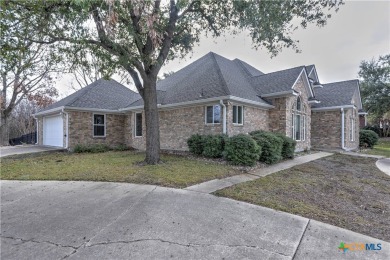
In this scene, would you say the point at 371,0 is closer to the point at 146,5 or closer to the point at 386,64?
the point at 146,5

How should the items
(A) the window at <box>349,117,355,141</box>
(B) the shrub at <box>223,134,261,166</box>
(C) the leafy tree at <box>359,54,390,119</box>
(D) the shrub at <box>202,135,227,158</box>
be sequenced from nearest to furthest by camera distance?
(B) the shrub at <box>223,134,261,166</box> → (D) the shrub at <box>202,135,227,158</box> → (A) the window at <box>349,117,355,141</box> → (C) the leafy tree at <box>359,54,390,119</box>

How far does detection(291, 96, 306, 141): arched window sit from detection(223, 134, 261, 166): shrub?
6.27 m

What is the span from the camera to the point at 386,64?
28.4 meters

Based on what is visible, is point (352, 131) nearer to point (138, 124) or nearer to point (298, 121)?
point (298, 121)

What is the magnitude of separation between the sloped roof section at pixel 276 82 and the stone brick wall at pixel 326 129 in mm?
4903

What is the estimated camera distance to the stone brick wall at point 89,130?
13992 mm

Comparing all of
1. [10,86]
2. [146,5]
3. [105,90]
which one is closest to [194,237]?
[146,5]

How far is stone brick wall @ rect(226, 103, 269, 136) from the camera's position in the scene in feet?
35.3

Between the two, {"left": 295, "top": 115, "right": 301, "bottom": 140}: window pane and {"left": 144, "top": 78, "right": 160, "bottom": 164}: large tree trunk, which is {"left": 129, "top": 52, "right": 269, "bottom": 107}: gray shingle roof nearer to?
{"left": 295, "top": 115, "right": 301, "bottom": 140}: window pane

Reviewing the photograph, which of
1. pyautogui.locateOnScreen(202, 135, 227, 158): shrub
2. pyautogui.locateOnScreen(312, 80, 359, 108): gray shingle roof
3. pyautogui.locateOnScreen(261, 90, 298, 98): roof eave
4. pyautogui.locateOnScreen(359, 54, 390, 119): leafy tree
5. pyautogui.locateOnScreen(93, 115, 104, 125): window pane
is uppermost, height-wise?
pyautogui.locateOnScreen(359, 54, 390, 119): leafy tree

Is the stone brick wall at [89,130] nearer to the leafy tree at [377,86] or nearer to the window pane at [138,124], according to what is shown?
the window pane at [138,124]

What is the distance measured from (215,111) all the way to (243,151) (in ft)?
10.3

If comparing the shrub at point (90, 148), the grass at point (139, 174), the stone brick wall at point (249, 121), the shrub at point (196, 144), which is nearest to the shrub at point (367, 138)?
the stone brick wall at point (249, 121)

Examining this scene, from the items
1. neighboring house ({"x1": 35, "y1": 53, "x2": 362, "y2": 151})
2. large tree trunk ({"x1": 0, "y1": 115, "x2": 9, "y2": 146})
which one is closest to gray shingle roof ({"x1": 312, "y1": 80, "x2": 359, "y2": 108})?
neighboring house ({"x1": 35, "y1": 53, "x2": 362, "y2": 151})
